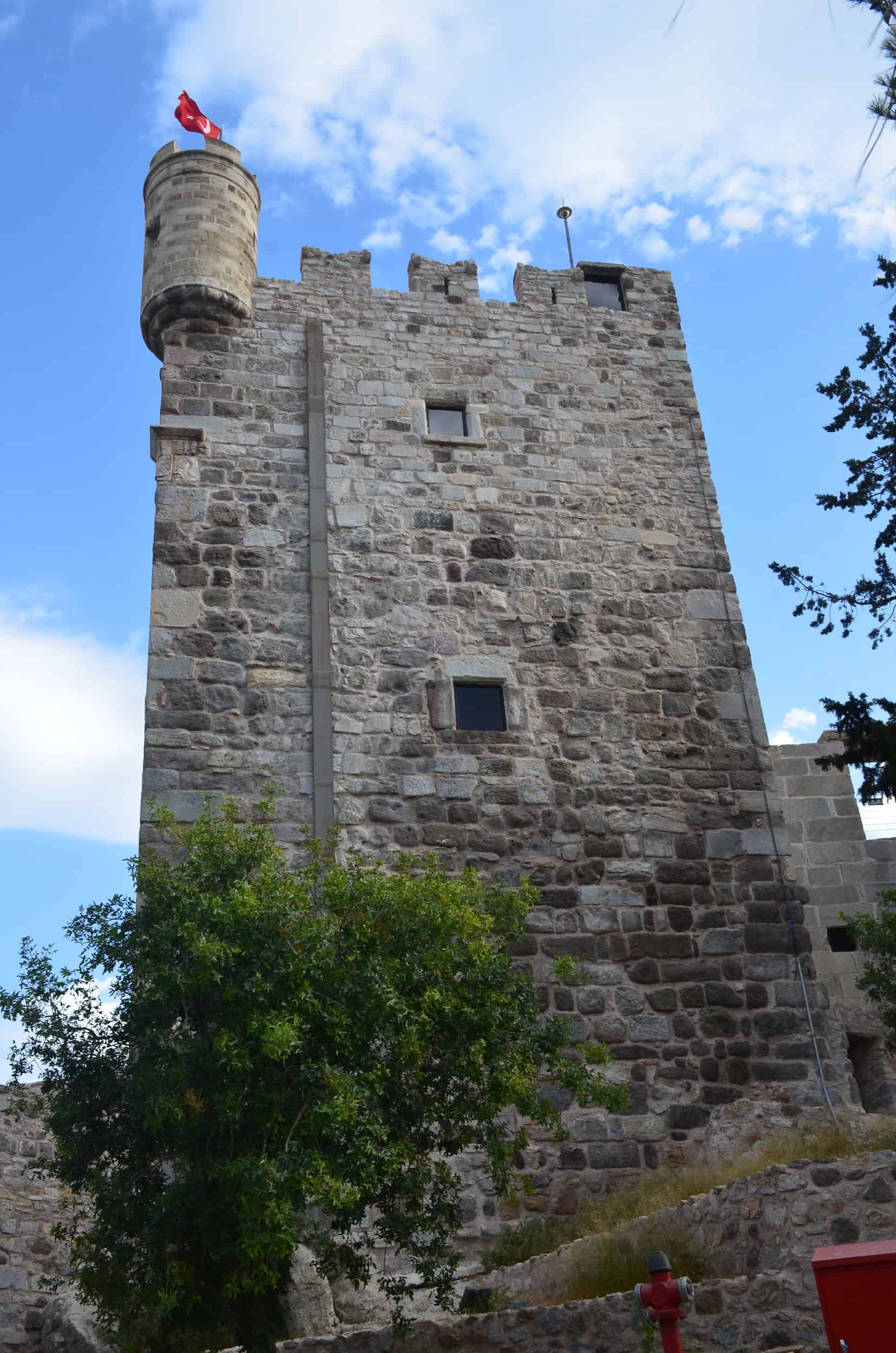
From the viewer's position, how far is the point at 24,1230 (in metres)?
9.53

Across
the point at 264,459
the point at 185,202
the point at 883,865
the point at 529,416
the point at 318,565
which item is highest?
the point at 185,202

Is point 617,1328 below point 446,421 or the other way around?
below

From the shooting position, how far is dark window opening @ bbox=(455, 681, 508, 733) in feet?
31.5

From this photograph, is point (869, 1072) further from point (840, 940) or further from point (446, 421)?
point (446, 421)

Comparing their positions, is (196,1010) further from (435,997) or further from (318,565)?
(318,565)

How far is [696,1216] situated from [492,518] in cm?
571

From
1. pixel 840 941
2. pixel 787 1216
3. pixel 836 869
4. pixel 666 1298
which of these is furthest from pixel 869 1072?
pixel 666 1298

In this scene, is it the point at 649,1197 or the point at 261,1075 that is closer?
the point at 261,1075

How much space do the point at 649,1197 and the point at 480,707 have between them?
366 centimetres

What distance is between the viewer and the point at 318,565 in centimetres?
980

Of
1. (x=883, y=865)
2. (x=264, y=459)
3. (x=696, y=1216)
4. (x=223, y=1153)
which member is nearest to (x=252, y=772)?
(x=264, y=459)

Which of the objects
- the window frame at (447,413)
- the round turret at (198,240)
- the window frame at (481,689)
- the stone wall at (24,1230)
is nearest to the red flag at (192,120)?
the round turret at (198,240)

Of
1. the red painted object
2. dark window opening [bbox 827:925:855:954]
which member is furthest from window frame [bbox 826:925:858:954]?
the red painted object

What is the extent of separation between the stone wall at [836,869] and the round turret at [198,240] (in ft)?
20.2
